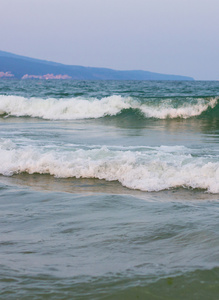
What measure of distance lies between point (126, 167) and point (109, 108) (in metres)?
12.5

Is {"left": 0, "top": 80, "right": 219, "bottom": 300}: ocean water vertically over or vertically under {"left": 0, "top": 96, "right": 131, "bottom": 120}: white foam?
under

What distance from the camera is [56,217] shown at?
413 cm

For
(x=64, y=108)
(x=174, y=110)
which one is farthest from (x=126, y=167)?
(x=64, y=108)

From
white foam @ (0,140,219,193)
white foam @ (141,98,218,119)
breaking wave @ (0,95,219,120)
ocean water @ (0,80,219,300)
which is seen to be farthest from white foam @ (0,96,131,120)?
white foam @ (0,140,219,193)

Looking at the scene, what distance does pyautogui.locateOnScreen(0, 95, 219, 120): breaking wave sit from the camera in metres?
18.0

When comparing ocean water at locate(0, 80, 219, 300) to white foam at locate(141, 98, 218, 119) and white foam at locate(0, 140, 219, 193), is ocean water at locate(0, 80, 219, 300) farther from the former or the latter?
white foam at locate(141, 98, 218, 119)

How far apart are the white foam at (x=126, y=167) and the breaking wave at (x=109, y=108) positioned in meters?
10.3

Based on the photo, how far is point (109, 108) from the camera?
60.9 ft

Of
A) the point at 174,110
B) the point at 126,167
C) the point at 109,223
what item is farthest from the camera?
the point at 174,110

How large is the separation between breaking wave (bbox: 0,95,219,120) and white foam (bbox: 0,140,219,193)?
405 inches

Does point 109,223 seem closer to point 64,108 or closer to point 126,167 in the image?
point 126,167

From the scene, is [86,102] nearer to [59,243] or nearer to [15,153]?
[15,153]

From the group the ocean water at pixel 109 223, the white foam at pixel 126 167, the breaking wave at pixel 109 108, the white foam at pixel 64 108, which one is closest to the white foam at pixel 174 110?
the breaking wave at pixel 109 108

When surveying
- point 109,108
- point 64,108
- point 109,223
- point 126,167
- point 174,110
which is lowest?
point 109,223
